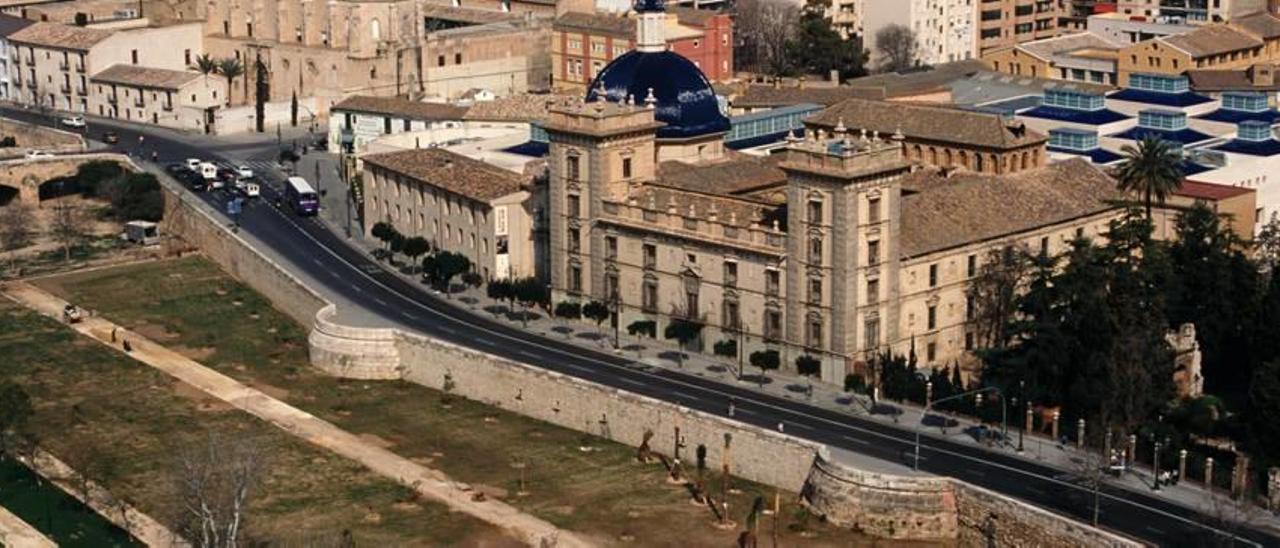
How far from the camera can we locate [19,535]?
111 m

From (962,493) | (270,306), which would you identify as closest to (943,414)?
(962,493)

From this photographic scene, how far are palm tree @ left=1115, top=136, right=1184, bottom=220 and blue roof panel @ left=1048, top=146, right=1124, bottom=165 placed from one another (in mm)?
16558

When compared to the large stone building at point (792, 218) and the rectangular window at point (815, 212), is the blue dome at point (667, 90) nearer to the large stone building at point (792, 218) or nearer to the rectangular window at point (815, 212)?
the large stone building at point (792, 218)

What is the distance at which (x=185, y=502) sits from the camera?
11238 centimetres

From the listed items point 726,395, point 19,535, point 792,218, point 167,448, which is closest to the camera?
point 19,535

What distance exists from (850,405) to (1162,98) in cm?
5882

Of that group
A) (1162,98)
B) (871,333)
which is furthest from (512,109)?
(871,333)

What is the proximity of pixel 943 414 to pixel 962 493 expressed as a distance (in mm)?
14150

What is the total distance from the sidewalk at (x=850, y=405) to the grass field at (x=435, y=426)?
313 inches

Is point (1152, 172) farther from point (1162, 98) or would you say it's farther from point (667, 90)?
point (1162, 98)

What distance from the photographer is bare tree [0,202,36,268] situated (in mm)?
169625

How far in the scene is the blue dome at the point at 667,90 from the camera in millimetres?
148875

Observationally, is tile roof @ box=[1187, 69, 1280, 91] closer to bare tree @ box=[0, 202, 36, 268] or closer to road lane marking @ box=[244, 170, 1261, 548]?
road lane marking @ box=[244, 170, 1261, 548]

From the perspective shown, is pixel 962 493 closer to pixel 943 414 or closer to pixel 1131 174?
pixel 943 414
